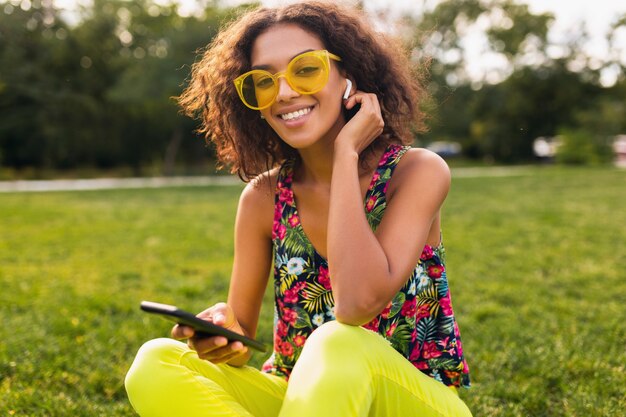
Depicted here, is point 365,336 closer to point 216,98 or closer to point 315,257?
point 315,257

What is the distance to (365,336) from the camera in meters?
1.68

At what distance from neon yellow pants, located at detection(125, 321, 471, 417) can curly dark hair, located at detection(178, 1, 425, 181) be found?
0.79m

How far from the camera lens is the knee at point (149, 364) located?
1859 millimetres

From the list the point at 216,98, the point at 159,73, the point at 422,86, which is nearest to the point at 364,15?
the point at 422,86

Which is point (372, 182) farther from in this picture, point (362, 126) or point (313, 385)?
point (313, 385)

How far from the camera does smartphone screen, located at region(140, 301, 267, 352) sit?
5.08 feet

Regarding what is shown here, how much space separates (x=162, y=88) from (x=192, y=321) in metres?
22.4

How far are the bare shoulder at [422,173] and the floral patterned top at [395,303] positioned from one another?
37 mm

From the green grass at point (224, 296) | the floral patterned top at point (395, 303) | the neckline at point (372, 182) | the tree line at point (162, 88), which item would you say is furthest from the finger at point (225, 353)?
the tree line at point (162, 88)

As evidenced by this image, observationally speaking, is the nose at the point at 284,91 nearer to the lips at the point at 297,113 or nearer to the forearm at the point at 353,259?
the lips at the point at 297,113

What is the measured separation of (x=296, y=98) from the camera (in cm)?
209

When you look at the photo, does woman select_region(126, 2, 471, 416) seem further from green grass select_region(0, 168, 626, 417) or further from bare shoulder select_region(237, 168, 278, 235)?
green grass select_region(0, 168, 626, 417)

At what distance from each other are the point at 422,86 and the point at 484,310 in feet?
7.10

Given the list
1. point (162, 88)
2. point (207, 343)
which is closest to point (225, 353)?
point (207, 343)
